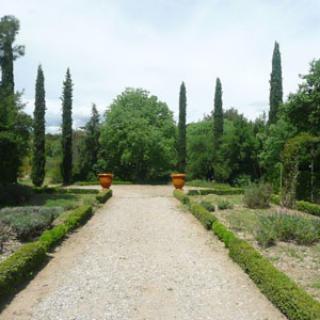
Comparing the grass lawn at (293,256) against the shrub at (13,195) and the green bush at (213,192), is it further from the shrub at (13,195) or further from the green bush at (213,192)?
the green bush at (213,192)

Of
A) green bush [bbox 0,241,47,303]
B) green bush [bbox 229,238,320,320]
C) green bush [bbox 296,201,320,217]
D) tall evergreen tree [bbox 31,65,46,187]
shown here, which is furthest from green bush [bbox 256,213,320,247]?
tall evergreen tree [bbox 31,65,46,187]

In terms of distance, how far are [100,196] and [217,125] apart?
17755mm

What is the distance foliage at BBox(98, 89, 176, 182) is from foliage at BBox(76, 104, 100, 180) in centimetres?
64

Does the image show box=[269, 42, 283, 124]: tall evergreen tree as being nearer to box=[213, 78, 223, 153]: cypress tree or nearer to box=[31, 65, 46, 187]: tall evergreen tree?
box=[213, 78, 223, 153]: cypress tree

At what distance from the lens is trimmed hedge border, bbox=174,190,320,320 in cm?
588

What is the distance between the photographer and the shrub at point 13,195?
18547mm

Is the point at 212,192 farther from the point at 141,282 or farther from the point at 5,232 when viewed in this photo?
the point at 141,282

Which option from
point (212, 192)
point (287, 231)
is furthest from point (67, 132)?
point (287, 231)

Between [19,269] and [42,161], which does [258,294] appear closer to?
[19,269]

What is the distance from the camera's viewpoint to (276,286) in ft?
22.5

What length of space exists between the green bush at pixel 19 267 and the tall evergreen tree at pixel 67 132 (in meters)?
24.9

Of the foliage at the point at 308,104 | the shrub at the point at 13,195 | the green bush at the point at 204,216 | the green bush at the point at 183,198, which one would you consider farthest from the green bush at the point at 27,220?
the foliage at the point at 308,104

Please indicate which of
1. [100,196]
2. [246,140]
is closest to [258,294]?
[100,196]

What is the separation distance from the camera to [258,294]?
7.38 m
